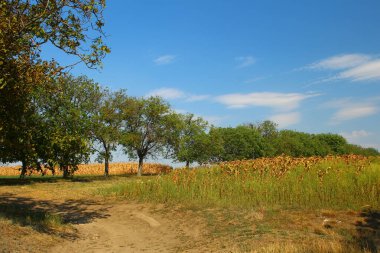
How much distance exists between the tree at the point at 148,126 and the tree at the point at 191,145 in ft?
6.70

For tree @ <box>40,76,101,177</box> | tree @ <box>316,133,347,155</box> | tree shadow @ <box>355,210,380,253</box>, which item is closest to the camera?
tree shadow @ <box>355,210,380,253</box>

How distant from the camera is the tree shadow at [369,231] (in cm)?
821

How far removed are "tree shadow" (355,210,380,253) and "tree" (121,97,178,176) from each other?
38963mm

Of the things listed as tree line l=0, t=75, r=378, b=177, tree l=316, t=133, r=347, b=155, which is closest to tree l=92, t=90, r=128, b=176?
tree line l=0, t=75, r=378, b=177

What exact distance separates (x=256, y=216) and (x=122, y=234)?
4.13 meters

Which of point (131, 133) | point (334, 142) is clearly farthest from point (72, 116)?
point (334, 142)

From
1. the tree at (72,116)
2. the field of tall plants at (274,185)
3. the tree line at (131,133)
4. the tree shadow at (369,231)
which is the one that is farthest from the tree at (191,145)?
the tree shadow at (369,231)

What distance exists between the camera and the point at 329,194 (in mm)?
13883

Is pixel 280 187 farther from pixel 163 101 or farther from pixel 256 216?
pixel 163 101

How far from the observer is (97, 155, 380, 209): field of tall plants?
1363 cm

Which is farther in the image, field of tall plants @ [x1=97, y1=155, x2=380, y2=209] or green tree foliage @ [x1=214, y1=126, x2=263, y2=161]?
green tree foliage @ [x1=214, y1=126, x2=263, y2=161]

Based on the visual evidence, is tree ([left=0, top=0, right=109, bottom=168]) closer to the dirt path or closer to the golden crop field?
the dirt path

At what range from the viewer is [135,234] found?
38.4 feet

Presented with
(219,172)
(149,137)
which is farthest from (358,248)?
(149,137)
